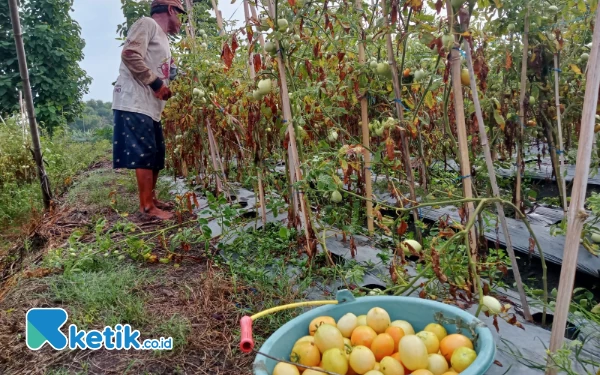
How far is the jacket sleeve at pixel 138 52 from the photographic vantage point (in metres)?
2.83

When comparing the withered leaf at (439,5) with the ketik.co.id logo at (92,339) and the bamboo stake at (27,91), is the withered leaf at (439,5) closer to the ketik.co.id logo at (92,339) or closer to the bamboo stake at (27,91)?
the ketik.co.id logo at (92,339)

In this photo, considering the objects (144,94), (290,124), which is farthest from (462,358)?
(144,94)

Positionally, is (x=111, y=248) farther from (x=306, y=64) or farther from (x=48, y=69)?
(x=48, y=69)

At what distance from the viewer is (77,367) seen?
1.51 meters

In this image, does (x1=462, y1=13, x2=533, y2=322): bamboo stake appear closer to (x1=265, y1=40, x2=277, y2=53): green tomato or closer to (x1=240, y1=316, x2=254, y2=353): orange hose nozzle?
(x1=265, y1=40, x2=277, y2=53): green tomato

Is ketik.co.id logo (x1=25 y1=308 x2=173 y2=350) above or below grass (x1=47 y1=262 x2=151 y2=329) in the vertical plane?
below

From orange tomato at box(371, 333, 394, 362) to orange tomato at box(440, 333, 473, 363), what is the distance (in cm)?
13

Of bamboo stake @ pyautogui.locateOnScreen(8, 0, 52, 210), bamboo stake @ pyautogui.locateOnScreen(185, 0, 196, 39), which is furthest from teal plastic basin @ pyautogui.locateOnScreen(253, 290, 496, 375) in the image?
bamboo stake @ pyautogui.locateOnScreen(8, 0, 52, 210)

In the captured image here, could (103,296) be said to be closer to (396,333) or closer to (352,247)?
(352,247)

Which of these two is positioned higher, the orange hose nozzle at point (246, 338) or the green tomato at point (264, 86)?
the green tomato at point (264, 86)

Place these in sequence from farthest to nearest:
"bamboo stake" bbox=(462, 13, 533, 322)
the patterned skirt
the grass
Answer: the patterned skirt
the grass
"bamboo stake" bbox=(462, 13, 533, 322)

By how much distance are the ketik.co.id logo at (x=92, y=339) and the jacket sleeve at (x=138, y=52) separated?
173 centimetres

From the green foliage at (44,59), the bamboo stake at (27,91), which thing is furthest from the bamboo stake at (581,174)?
the green foliage at (44,59)

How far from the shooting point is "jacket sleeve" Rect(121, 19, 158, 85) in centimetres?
283
